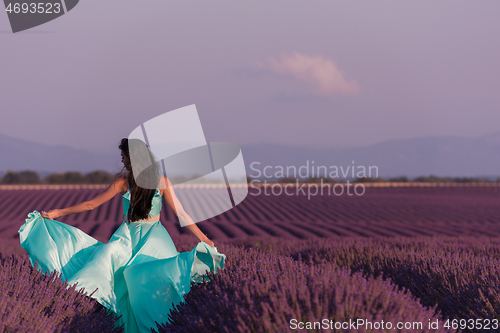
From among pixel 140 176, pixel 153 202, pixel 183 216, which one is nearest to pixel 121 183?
pixel 140 176

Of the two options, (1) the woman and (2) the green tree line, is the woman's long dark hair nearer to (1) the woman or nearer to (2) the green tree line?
(1) the woman

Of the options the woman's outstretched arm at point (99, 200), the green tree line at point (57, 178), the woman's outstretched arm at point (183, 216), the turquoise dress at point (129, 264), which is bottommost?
the green tree line at point (57, 178)

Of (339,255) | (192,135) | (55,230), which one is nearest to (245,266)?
(55,230)

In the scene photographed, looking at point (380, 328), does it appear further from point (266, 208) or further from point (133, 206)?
point (266, 208)

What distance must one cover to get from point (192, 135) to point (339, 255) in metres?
3.07

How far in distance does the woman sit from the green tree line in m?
44.2

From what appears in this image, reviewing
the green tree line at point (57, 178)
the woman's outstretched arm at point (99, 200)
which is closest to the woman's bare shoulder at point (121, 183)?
the woman's outstretched arm at point (99, 200)

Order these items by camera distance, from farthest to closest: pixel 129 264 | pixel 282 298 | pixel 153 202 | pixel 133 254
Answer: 1. pixel 153 202
2. pixel 133 254
3. pixel 129 264
4. pixel 282 298

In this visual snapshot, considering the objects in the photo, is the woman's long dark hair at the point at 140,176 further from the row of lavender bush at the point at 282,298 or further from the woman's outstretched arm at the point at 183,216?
the row of lavender bush at the point at 282,298

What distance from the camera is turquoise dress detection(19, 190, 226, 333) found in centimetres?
326

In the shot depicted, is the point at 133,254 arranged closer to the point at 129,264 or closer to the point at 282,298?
the point at 129,264

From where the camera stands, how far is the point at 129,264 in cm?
366

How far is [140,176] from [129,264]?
84 centimetres

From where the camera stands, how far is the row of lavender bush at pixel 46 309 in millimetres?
2400
